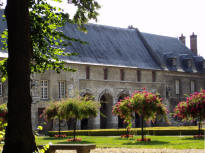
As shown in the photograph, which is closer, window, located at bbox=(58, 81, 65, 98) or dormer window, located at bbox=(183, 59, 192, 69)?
window, located at bbox=(58, 81, 65, 98)

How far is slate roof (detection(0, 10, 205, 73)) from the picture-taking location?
36156mm

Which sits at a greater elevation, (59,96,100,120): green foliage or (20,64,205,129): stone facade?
(20,64,205,129): stone facade

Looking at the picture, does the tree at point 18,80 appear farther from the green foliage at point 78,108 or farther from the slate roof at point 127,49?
the slate roof at point 127,49

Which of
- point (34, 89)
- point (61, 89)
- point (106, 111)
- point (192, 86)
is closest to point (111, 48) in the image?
point (106, 111)

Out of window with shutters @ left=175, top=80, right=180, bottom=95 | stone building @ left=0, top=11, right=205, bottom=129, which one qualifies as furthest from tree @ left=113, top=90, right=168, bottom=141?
window with shutters @ left=175, top=80, right=180, bottom=95

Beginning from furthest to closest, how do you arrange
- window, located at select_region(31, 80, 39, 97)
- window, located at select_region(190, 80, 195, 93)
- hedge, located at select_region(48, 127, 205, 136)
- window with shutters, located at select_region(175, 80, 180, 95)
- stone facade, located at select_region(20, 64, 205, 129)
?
window, located at select_region(190, 80, 195, 93)
window with shutters, located at select_region(175, 80, 180, 95)
stone facade, located at select_region(20, 64, 205, 129)
window, located at select_region(31, 80, 39, 97)
hedge, located at select_region(48, 127, 205, 136)

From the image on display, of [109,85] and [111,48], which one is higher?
[111,48]

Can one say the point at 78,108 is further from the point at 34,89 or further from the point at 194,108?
the point at 34,89

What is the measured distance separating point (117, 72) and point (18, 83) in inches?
1136

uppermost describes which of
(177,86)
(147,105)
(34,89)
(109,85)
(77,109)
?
(177,86)

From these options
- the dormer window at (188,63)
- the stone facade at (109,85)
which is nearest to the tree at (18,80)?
the stone facade at (109,85)

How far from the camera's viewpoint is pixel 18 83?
28.5 feet

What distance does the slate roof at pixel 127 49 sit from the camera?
3616 cm

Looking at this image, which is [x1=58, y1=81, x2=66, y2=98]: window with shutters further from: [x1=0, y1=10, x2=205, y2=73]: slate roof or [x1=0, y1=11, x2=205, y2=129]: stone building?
[x1=0, y1=10, x2=205, y2=73]: slate roof
